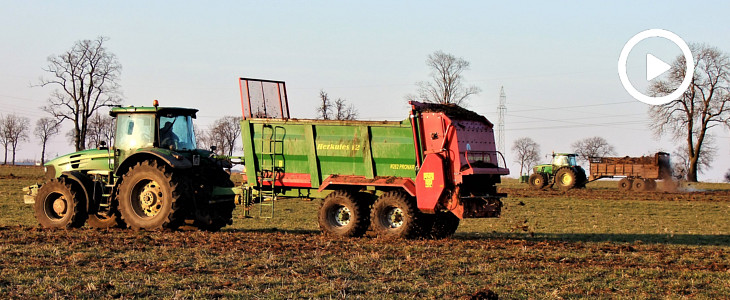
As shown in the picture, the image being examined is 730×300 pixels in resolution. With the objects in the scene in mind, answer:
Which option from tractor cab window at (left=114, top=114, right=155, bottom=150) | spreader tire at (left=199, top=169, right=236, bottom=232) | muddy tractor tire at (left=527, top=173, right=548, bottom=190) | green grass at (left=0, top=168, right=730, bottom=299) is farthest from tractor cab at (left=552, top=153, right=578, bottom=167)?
tractor cab window at (left=114, top=114, right=155, bottom=150)

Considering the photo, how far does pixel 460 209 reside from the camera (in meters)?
17.1

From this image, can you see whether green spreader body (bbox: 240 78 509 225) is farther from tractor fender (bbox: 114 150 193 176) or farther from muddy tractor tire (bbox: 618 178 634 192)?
muddy tractor tire (bbox: 618 178 634 192)

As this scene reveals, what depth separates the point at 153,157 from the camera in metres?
18.3

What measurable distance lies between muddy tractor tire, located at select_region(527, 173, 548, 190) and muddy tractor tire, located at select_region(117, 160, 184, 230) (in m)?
42.4

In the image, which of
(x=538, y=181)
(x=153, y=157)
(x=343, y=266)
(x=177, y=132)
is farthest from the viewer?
(x=538, y=181)

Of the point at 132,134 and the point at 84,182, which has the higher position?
the point at 132,134

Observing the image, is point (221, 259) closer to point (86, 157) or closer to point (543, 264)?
point (543, 264)

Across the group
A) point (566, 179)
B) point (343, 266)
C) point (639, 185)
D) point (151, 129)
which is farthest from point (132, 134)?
point (639, 185)

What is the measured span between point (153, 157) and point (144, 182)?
1.89ft

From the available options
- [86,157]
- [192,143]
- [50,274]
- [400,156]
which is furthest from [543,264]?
[86,157]

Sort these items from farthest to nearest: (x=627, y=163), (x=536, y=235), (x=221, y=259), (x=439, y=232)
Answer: (x=627, y=163) < (x=536, y=235) < (x=439, y=232) < (x=221, y=259)

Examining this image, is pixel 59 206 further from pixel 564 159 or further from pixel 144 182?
pixel 564 159

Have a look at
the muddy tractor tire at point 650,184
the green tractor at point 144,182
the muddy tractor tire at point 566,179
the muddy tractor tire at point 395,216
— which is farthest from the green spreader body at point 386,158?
the muddy tractor tire at point 650,184

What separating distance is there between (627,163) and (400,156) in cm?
4199
